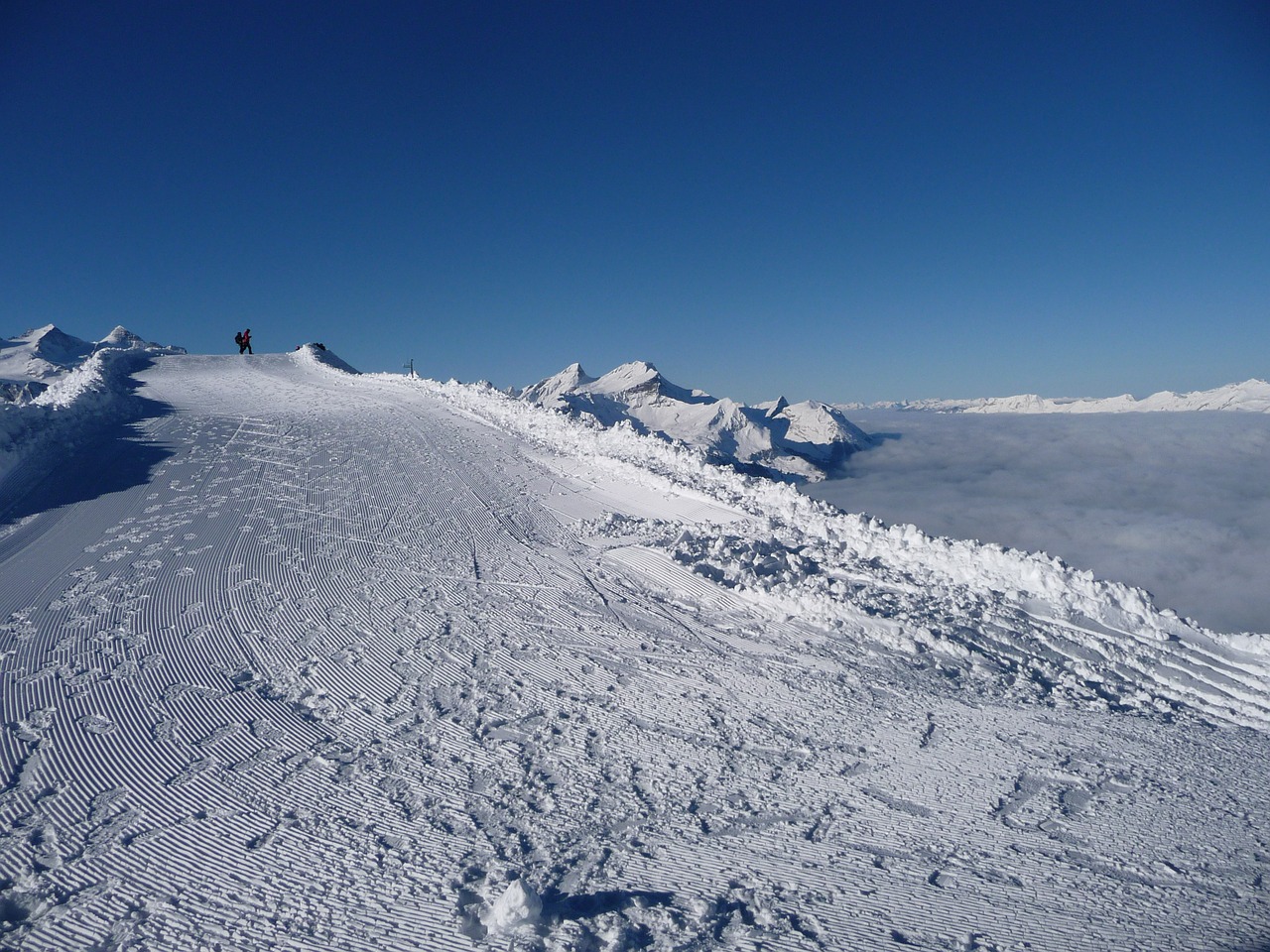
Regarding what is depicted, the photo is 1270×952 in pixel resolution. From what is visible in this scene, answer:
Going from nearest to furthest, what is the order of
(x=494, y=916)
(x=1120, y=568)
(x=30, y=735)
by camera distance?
1. (x=494, y=916)
2. (x=30, y=735)
3. (x=1120, y=568)

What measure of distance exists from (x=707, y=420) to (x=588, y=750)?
389 feet

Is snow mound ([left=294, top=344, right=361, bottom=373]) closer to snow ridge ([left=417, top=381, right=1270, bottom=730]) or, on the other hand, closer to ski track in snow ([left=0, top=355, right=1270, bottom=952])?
ski track in snow ([left=0, top=355, right=1270, bottom=952])

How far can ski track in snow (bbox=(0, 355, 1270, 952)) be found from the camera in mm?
3695

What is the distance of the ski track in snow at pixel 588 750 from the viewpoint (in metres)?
3.70

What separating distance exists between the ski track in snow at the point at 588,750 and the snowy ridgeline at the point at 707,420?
94.5m

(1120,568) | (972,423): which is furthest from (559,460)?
(972,423)

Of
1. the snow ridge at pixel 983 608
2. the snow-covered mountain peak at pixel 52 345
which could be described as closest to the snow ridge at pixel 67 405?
the snow ridge at pixel 983 608

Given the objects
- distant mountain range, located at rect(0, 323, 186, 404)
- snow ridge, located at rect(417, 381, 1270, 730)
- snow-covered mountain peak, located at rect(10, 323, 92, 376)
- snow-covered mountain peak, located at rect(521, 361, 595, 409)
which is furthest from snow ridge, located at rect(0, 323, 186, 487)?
snow-covered mountain peak, located at rect(521, 361, 595, 409)

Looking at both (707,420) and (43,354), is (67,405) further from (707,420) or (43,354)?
(707,420)

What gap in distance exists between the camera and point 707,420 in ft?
400

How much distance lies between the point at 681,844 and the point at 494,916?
134 centimetres

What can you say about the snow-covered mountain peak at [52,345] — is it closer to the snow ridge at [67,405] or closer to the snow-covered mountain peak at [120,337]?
the snow-covered mountain peak at [120,337]

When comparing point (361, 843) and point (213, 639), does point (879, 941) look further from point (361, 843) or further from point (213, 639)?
point (213, 639)

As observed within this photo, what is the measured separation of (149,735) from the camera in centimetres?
500
